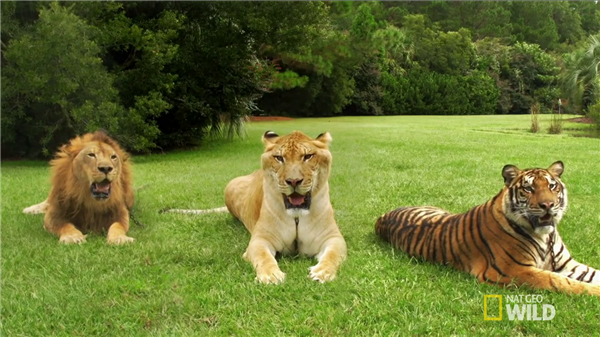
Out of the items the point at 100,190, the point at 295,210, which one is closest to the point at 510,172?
the point at 295,210

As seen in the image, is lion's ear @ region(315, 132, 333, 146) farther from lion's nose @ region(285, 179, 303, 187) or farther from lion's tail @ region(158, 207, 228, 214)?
lion's tail @ region(158, 207, 228, 214)

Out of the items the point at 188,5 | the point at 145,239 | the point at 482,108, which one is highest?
the point at 188,5

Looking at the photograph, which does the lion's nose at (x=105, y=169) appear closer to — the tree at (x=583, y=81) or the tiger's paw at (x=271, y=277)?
the tiger's paw at (x=271, y=277)

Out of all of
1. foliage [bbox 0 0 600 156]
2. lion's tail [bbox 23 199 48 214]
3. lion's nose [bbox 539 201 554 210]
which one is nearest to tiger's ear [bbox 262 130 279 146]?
foliage [bbox 0 0 600 156]

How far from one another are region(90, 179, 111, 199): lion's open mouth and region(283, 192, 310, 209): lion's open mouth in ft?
5.47

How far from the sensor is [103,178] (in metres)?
4.22

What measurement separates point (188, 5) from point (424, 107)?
7738mm

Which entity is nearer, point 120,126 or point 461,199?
point 461,199

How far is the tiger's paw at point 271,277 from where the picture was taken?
3.14 meters

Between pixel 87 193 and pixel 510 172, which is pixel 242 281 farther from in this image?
pixel 87 193

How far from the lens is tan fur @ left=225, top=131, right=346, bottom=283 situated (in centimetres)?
332

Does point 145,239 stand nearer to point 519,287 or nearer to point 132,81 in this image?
point 519,287

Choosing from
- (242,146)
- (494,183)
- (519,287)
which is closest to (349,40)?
(519,287)

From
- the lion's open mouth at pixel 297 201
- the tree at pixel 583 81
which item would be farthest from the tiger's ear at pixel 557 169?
the tree at pixel 583 81
